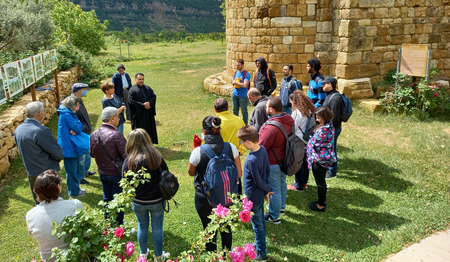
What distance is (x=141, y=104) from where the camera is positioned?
6.85m

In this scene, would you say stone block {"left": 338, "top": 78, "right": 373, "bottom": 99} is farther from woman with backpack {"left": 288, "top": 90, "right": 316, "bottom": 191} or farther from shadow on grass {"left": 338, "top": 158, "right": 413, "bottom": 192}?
woman with backpack {"left": 288, "top": 90, "right": 316, "bottom": 191}

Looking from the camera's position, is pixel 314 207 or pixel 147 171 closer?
pixel 147 171

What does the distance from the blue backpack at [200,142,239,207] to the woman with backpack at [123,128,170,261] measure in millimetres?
490

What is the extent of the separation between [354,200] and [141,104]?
4398 millimetres

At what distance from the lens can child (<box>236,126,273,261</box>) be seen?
143 inches

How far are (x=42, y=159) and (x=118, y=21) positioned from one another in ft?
250

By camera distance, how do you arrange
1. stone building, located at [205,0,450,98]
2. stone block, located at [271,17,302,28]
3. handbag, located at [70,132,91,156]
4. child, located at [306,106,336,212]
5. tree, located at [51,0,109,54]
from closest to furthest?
child, located at [306,106,336,212] → handbag, located at [70,132,91,156] → stone building, located at [205,0,450,98] → stone block, located at [271,17,302,28] → tree, located at [51,0,109,54]

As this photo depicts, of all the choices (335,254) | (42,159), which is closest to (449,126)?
(335,254)

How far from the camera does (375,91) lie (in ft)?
33.0

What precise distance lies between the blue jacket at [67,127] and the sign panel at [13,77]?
7.87 ft

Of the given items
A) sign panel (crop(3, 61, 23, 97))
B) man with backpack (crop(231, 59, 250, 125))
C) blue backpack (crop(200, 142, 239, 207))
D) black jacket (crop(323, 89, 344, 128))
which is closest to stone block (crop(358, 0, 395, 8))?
man with backpack (crop(231, 59, 250, 125))

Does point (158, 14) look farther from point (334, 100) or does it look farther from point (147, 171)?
point (147, 171)

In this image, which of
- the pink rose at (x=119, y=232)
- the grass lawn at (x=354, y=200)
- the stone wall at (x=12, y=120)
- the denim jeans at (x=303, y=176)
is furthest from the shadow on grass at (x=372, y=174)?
the stone wall at (x=12, y=120)

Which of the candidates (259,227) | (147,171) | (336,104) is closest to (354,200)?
(336,104)
